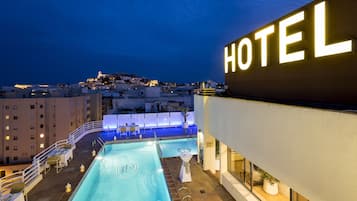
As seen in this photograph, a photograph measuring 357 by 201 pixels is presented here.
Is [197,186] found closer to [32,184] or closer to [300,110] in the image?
[300,110]

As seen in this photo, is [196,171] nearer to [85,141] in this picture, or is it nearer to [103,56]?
[85,141]

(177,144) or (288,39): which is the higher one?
(288,39)

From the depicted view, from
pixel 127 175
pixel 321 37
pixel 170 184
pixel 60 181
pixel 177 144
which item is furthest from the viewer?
pixel 177 144

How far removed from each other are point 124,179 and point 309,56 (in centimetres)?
805

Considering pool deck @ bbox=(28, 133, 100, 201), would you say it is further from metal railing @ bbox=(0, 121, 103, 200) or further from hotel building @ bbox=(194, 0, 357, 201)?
hotel building @ bbox=(194, 0, 357, 201)

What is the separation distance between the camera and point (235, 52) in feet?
24.1

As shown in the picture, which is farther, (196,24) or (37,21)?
(196,24)

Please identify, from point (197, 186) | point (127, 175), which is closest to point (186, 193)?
point (197, 186)

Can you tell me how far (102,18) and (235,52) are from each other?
6885cm

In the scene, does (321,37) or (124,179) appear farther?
(124,179)

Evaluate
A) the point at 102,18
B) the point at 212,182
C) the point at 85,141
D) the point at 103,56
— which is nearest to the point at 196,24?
the point at 102,18

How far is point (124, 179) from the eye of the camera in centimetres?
929

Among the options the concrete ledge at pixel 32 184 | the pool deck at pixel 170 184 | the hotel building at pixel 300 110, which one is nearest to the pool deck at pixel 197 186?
the pool deck at pixel 170 184

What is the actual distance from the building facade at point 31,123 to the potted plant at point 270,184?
34.0 meters
